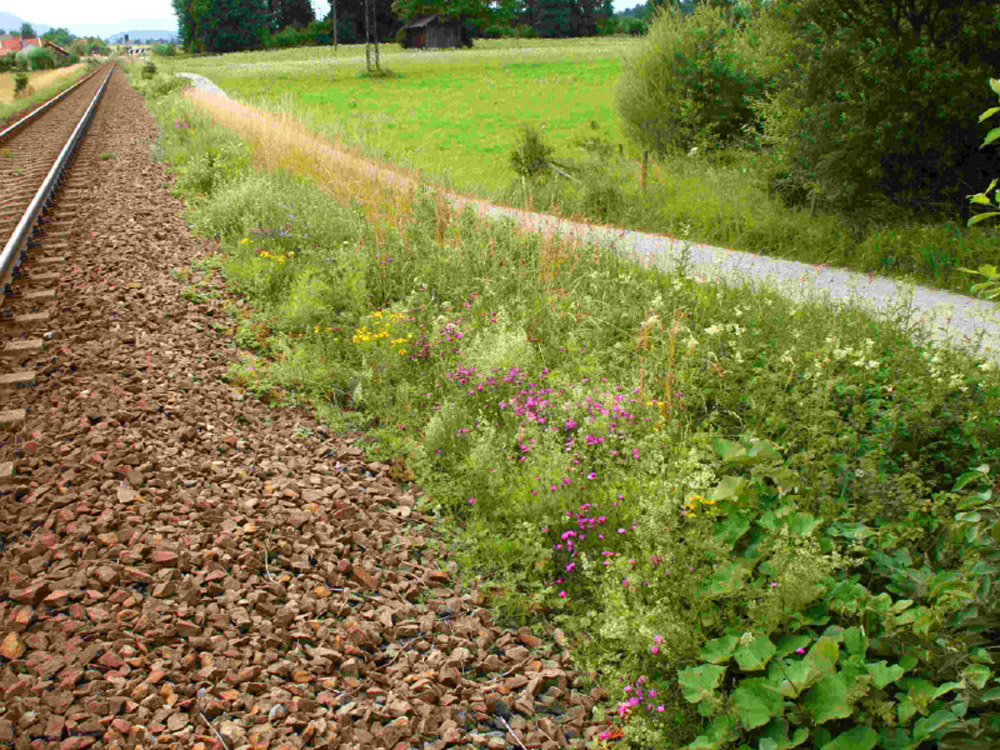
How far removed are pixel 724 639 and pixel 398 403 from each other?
10.1ft

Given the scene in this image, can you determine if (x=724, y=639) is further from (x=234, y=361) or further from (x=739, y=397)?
(x=234, y=361)

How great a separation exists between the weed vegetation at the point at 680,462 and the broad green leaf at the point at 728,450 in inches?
0.5

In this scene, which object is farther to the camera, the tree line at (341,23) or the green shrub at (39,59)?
the tree line at (341,23)

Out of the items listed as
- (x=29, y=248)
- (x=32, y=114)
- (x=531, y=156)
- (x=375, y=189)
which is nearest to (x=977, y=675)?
(x=375, y=189)

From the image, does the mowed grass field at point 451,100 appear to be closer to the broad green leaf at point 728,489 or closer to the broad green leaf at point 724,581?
the broad green leaf at point 728,489

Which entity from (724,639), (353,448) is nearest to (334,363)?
(353,448)

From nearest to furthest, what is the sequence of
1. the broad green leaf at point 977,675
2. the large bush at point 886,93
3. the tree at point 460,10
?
the broad green leaf at point 977,675 < the large bush at point 886,93 < the tree at point 460,10

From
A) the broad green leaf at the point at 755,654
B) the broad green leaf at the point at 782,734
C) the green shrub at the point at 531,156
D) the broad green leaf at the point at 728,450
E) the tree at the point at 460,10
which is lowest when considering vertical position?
the broad green leaf at the point at 782,734

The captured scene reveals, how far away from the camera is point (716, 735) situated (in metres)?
2.68

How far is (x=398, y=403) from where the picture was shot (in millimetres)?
5379

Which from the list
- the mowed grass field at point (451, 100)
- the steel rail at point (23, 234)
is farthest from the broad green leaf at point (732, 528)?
the mowed grass field at point (451, 100)

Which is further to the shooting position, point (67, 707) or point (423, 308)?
point (423, 308)

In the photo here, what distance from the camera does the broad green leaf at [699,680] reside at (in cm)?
275

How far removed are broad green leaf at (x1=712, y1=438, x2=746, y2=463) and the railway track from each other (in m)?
4.50
